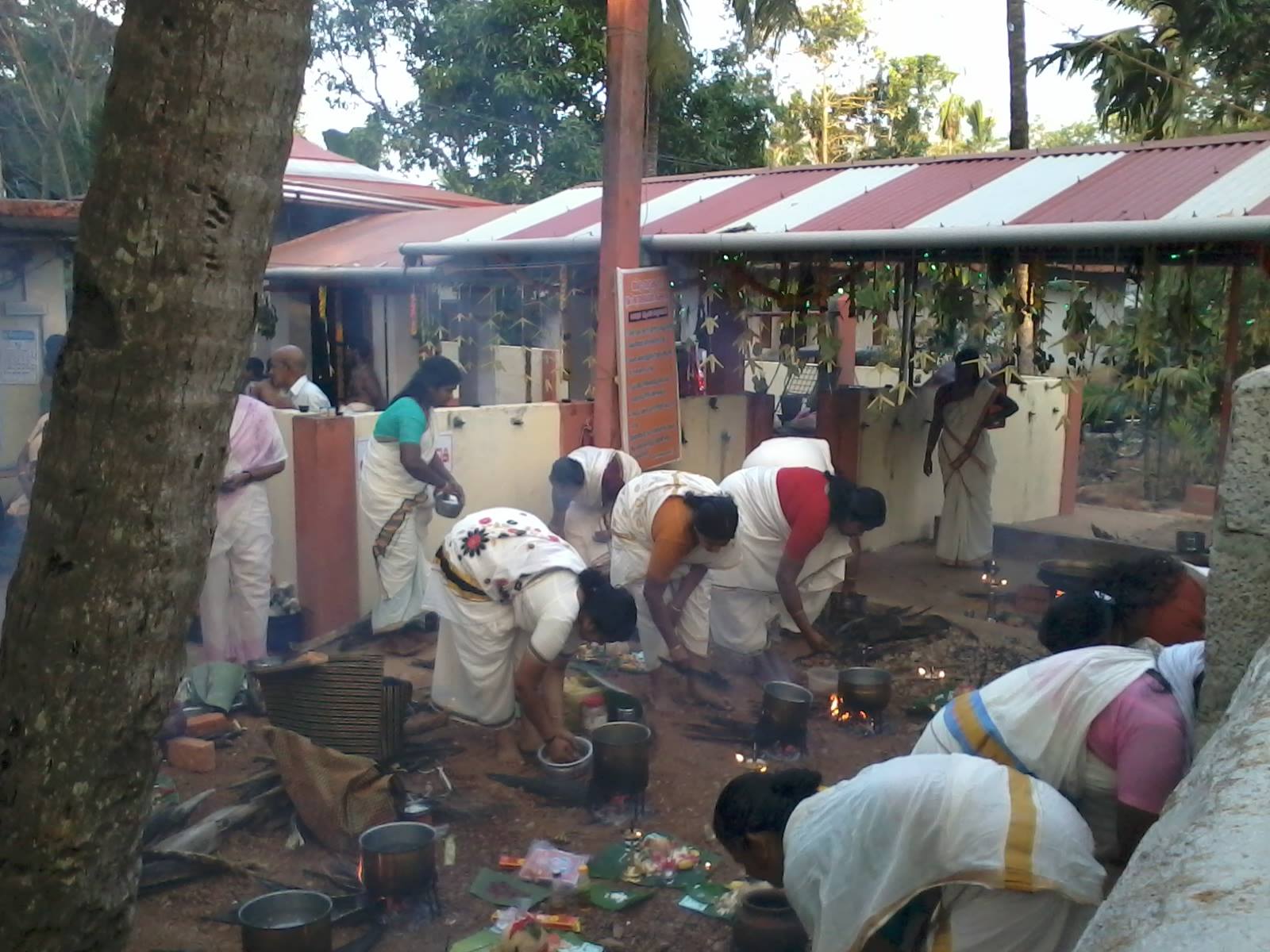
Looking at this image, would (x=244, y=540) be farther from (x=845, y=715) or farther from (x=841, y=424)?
(x=841, y=424)

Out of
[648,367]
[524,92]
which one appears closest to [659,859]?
[648,367]

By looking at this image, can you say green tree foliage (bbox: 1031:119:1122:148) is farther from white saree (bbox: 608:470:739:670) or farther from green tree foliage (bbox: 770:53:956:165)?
white saree (bbox: 608:470:739:670)

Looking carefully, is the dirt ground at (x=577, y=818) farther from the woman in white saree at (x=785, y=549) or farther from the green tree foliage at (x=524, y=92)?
the green tree foliage at (x=524, y=92)

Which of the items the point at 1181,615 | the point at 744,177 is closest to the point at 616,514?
the point at 1181,615

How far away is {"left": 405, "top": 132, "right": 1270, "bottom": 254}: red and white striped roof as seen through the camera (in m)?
6.95

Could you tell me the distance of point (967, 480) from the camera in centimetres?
1005

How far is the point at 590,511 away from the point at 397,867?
12.1 feet

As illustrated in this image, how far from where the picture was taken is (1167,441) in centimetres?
1508

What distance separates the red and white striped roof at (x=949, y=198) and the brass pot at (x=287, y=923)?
532cm

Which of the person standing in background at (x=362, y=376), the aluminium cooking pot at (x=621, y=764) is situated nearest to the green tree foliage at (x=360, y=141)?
the person standing in background at (x=362, y=376)

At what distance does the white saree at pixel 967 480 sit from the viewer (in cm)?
990

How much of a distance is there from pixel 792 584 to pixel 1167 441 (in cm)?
1033

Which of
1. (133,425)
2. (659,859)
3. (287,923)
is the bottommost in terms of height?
(659,859)

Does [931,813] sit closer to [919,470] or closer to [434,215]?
[919,470]
